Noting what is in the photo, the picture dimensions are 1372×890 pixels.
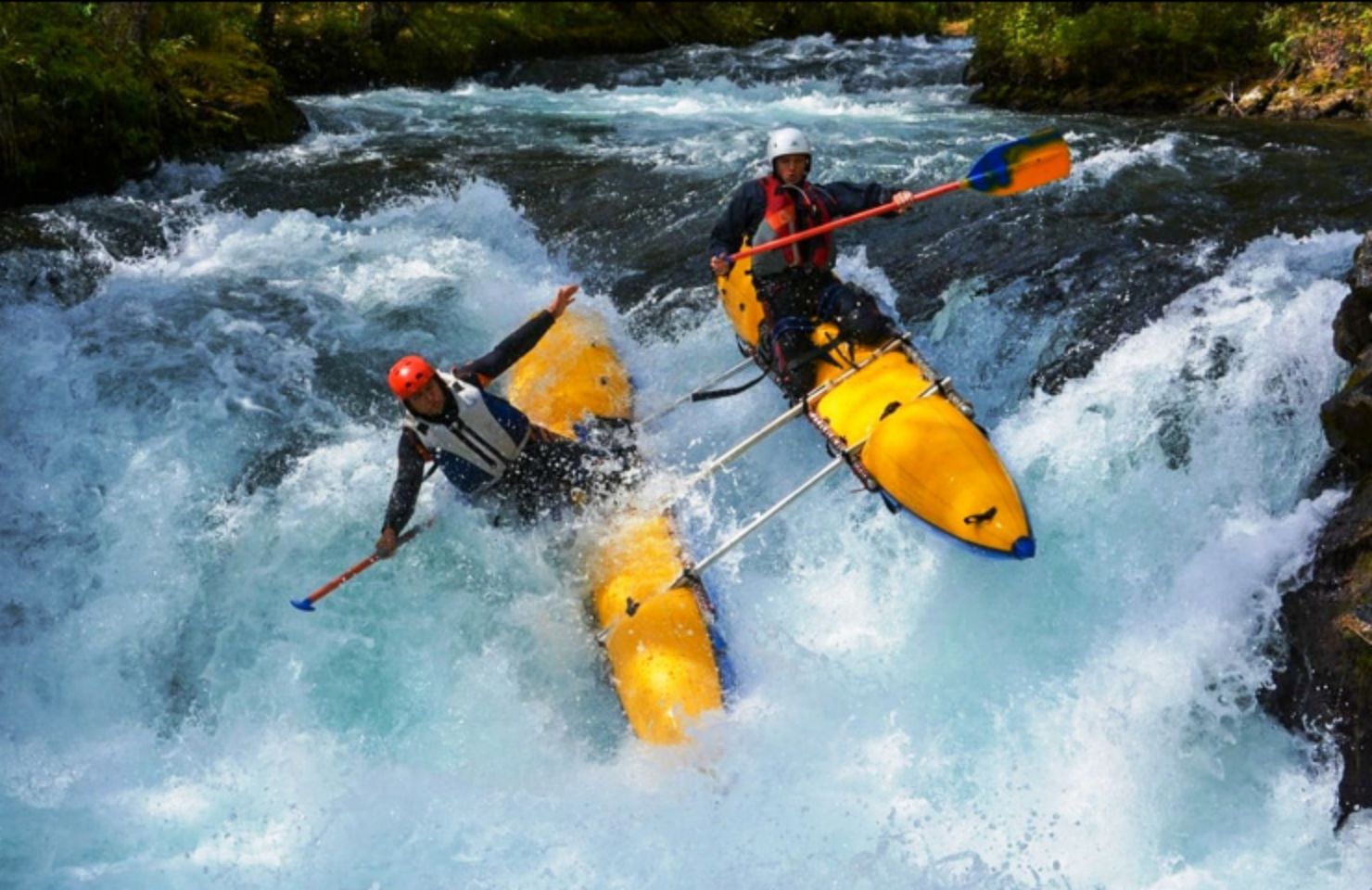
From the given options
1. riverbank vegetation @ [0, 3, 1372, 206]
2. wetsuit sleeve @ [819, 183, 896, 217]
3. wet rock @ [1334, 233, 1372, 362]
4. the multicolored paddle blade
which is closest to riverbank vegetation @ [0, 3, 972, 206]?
riverbank vegetation @ [0, 3, 1372, 206]

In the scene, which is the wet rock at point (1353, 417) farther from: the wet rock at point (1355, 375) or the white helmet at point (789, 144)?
the white helmet at point (789, 144)

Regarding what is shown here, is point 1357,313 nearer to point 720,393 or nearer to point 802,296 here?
point 802,296

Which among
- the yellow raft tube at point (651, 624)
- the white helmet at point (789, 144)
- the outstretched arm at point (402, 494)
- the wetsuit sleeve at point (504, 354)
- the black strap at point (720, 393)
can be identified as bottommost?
the yellow raft tube at point (651, 624)

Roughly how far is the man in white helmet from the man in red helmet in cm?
106

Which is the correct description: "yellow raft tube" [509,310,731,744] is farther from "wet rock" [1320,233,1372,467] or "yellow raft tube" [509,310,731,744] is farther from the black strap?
"wet rock" [1320,233,1372,467]

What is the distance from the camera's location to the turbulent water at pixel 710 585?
4133mm

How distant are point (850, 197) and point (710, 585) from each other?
2126 millimetres

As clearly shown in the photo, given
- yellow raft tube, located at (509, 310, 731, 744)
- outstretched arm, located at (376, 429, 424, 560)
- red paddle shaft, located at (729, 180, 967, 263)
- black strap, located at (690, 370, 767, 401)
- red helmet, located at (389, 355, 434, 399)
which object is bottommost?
yellow raft tube, located at (509, 310, 731, 744)

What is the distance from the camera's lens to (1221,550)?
4.51m

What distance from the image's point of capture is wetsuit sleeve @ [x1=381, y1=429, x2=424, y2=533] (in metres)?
4.96

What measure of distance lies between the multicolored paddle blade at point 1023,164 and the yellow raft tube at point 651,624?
Result: 7.54 feet

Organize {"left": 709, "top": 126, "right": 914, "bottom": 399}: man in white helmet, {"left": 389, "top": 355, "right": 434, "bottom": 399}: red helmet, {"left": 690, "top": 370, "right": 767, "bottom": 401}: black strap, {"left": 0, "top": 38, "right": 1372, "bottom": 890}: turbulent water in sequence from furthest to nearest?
1. {"left": 690, "top": 370, "right": 767, "bottom": 401}: black strap
2. {"left": 709, "top": 126, "right": 914, "bottom": 399}: man in white helmet
3. {"left": 389, "top": 355, "right": 434, "bottom": 399}: red helmet
4. {"left": 0, "top": 38, "right": 1372, "bottom": 890}: turbulent water

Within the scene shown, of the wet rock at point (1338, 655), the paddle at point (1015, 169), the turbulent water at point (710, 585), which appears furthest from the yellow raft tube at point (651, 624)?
the wet rock at point (1338, 655)

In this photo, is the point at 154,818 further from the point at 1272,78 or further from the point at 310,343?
the point at 1272,78
